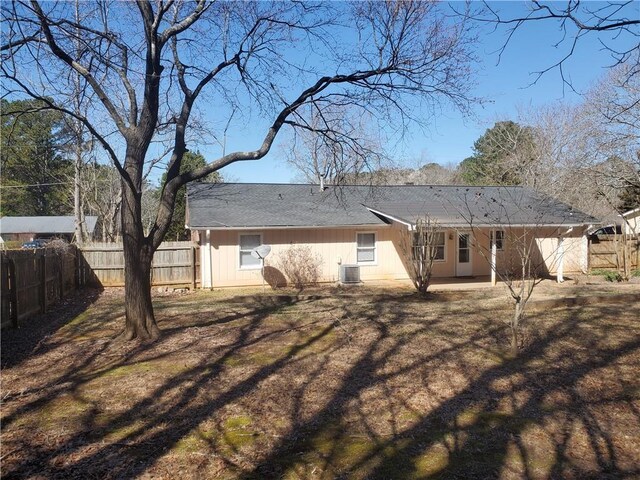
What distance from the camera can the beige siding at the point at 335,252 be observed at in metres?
15.7

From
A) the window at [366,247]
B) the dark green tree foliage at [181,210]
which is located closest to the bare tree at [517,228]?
the window at [366,247]

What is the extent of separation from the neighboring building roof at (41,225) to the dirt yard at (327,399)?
125 feet

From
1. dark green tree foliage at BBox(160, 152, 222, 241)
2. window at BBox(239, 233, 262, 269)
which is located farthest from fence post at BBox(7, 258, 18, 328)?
dark green tree foliage at BBox(160, 152, 222, 241)

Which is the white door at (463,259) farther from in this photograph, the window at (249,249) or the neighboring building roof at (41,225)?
the neighboring building roof at (41,225)

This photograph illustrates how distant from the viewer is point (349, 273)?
16016 mm

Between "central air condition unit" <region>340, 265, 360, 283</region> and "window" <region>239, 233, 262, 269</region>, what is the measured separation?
2728 mm

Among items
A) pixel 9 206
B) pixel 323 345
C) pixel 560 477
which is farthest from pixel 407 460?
pixel 9 206

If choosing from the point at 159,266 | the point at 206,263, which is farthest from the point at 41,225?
the point at 206,263

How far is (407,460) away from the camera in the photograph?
3770 mm

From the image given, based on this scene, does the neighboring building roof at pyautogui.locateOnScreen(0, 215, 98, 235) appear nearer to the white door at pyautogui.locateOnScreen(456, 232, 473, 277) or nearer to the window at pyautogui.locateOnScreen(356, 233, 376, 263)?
the window at pyautogui.locateOnScreen(356, 233, 376, 263)

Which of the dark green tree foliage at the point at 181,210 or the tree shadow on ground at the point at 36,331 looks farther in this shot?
the dark green tree foliage at the point at 181,210

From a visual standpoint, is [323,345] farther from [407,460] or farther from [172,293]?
[172,293]

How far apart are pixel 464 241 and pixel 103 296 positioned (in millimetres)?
12397

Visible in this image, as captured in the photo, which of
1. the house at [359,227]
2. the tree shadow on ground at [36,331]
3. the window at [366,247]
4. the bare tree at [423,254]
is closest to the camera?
the tree shadow on ground at [36,331]
